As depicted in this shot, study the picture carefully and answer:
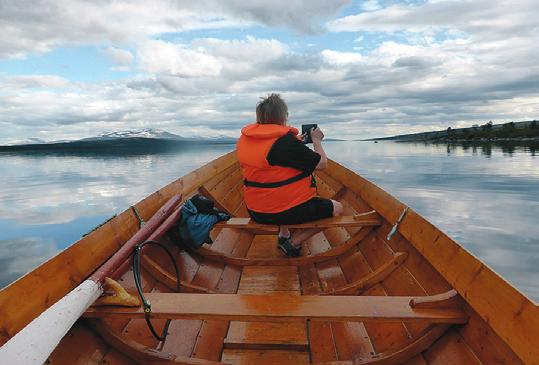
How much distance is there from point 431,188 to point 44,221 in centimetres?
2688

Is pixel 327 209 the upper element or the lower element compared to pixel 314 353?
upper

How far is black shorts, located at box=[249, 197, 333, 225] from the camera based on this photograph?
15.5 ft

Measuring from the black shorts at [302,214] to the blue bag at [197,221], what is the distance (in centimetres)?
57

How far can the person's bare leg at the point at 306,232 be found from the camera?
16.4 feet

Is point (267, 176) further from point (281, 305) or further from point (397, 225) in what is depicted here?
point (281, 305)

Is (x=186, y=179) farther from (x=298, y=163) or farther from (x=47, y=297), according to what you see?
(x=47, y=297)

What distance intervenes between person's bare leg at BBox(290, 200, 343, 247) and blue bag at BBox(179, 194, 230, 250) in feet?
3.39

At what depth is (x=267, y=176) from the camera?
4.55 m

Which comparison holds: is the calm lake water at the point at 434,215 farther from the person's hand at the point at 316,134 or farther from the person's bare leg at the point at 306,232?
the person's hand at the point at 316,134

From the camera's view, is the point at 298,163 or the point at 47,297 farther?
the point at 298,163

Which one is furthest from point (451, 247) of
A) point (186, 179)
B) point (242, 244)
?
point (186, 179)

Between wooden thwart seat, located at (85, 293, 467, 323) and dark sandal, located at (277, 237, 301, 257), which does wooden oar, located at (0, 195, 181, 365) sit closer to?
wooden thwart seat, located at (85, 293, 467, 323)

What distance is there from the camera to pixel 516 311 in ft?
6.90

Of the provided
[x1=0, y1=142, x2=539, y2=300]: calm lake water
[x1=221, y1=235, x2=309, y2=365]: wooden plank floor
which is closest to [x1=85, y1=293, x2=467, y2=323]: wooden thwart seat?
[x1=221, y1=235, x2=309, y2=365]: wooden plank floor
